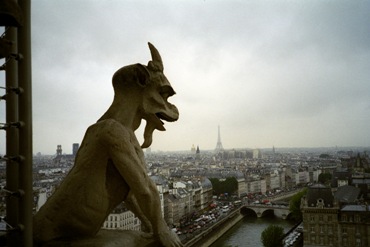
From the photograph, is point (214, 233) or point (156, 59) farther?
point (214, 233)

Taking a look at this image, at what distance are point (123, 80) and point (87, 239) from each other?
62 centimetres

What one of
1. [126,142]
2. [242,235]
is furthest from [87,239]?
[242,235]

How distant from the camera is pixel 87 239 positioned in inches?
55.8

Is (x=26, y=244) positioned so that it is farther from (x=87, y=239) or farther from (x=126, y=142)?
(x=126, y=142)

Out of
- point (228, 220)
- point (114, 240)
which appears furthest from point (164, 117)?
point (228, 220)

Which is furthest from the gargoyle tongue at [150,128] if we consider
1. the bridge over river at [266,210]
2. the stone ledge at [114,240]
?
the bridge over river at [266,210]

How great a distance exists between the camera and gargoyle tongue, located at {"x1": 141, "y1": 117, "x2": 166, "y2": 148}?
1647 millimetres

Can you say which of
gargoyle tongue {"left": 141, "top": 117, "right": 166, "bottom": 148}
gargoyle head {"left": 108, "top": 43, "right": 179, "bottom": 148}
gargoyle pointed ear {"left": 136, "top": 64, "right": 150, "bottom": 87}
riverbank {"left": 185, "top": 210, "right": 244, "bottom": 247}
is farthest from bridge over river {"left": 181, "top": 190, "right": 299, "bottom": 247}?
gargoyle pointed ear {"left": 136, "top": 64, "right": 150, "bottom": 87}

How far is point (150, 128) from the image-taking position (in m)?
1.69

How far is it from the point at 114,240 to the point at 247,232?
75.7 feet

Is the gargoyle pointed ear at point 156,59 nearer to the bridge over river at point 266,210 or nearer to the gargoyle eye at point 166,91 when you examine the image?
the gargoyle eye at point 166,91

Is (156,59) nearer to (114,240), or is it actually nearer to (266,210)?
(114,240)

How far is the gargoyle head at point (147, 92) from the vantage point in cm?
156

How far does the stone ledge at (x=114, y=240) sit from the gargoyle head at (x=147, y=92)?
447mm
